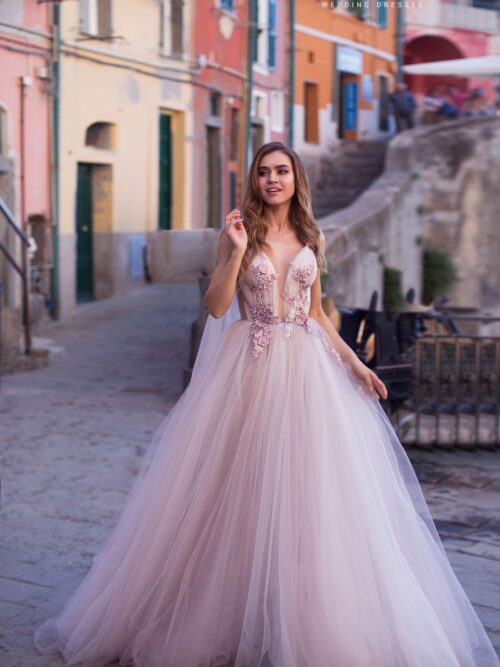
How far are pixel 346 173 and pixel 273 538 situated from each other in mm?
18628

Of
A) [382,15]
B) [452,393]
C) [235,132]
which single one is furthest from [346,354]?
[382,15]

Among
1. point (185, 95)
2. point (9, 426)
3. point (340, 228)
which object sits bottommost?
point (9, 426)

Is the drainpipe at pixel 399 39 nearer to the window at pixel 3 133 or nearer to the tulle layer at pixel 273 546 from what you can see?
the window at pixel 3 133

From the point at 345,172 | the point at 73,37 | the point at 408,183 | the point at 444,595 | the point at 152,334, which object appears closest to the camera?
the point at 444,595

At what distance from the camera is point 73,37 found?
14.5 m

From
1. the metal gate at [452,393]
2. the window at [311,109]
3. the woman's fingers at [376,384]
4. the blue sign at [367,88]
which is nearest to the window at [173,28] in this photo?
the window at [311,109]

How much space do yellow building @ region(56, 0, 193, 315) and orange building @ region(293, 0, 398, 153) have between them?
5371 millimetres

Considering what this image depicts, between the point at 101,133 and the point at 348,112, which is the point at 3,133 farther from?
the point at 348,112

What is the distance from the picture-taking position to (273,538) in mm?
3709

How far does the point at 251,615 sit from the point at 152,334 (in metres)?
9.48

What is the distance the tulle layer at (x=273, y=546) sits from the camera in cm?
362

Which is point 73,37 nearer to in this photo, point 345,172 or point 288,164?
point 345,172

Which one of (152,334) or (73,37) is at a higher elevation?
(73,37)

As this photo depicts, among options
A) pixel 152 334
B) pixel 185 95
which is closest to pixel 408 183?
pixel 185 95
